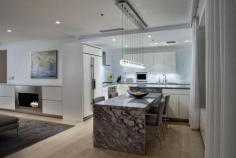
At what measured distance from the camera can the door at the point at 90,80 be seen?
5.08 metres

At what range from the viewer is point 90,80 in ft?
17.4

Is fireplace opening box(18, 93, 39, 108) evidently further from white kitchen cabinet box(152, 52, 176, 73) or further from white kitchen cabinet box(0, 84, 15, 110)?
white kitchen cabinet box(152, 52, 176, 73)

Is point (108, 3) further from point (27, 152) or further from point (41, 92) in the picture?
point (41, 92)

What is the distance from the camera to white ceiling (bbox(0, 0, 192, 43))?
3184 mm

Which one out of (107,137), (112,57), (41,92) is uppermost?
(112,57)

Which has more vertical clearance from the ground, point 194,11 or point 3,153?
point 194,11

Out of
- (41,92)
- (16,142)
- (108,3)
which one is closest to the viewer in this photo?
(108,3)

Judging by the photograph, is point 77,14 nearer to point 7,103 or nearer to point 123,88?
point 123,88

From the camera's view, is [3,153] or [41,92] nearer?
[3,153]

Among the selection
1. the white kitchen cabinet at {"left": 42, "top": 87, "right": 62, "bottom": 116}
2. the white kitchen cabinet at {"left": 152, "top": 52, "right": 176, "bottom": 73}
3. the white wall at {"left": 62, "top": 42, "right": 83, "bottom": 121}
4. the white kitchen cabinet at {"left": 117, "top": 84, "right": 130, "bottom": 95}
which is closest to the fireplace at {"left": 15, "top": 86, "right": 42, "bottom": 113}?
Result: the white kitchen cabinet at {"left": 42, "top": 87, "right": 62, "bottom": 116}

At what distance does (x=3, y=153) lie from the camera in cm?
295

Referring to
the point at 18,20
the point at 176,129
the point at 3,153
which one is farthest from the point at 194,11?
the point at 3,153

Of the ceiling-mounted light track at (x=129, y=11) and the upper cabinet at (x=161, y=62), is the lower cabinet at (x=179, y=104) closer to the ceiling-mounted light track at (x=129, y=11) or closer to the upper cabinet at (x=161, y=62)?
the ceiling-mounted light track at (x=129, y=11)

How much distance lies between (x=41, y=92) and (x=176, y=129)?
4.38 meters
